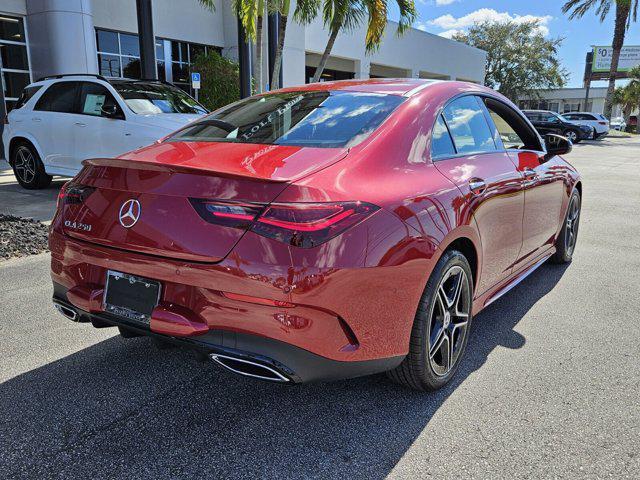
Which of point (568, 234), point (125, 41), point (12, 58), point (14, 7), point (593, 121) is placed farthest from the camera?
point (593, 121)

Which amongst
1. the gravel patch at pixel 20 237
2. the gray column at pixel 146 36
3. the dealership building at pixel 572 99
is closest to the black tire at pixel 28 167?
the gravel patch at pixel 20 237

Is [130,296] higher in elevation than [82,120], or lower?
lower

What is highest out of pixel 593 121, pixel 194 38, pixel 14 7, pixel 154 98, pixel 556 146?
pixel 14 7

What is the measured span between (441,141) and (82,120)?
24.9ft

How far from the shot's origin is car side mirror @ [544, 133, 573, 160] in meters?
4.45

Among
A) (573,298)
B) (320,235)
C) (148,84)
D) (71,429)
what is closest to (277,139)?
(320,235)

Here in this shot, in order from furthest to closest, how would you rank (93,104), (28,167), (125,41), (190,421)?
(125,41) → (28,167) → (93,104) → (190,421)

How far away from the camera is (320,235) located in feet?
6.89

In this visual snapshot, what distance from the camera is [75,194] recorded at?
270 centimetres

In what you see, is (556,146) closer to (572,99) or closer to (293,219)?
(293,219)

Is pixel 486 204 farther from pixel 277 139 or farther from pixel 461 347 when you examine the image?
pixel 277 139

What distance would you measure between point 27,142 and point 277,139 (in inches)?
334

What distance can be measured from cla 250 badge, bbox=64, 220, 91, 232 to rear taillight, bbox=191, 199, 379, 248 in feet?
2.44

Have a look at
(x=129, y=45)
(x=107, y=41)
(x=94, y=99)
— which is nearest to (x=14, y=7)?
(x=107, y=41)
